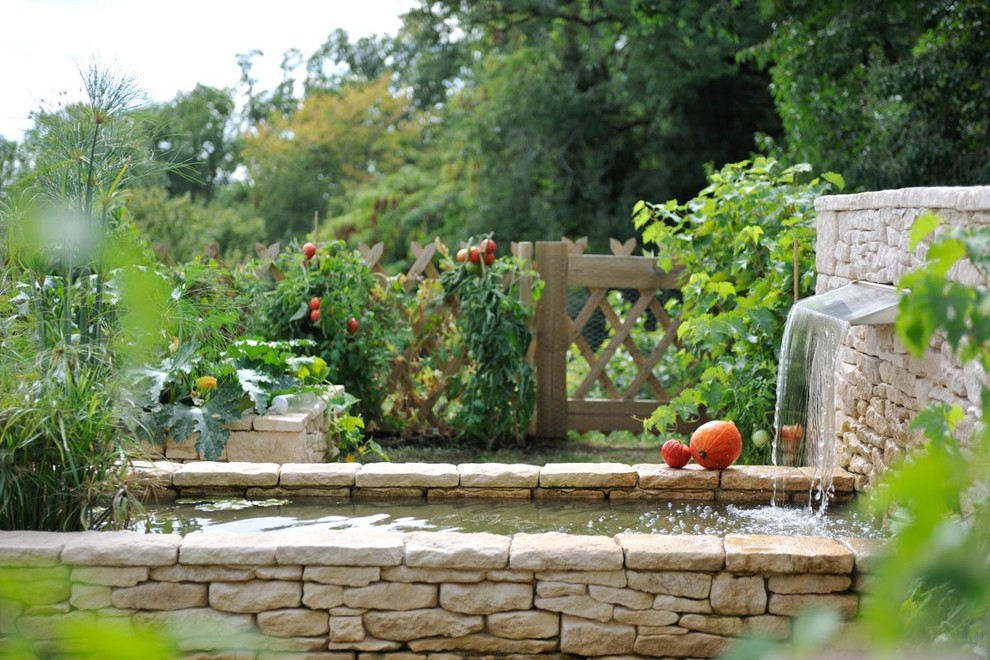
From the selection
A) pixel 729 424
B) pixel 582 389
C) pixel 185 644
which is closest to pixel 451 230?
pixel 582 389

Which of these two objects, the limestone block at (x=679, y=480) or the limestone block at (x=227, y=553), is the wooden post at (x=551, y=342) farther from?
the limestone block at (x=227, y=553)

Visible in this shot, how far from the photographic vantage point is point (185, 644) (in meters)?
0.62

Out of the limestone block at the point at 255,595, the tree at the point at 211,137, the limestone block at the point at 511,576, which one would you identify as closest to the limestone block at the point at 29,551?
the limestone block at the point at 255,595

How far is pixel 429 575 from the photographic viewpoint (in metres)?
3.25

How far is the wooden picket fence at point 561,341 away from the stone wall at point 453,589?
3.68 meters

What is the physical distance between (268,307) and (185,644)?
6224 mm

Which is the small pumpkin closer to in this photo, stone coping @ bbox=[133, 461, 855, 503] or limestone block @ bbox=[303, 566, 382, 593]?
stone coping @ bbox=[133, 461, 855, 503]

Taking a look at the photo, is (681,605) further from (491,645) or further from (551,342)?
(551,342)

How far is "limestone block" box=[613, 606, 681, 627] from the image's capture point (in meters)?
3.24

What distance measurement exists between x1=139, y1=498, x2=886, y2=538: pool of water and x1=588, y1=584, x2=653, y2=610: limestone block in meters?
0.55

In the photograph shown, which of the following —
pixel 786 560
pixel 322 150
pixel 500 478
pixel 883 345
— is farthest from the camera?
pixel 322 150

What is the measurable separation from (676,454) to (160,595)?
6.80ft

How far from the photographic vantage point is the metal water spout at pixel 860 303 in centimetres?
356

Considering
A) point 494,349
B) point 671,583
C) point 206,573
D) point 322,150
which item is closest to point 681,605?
point 671,583
